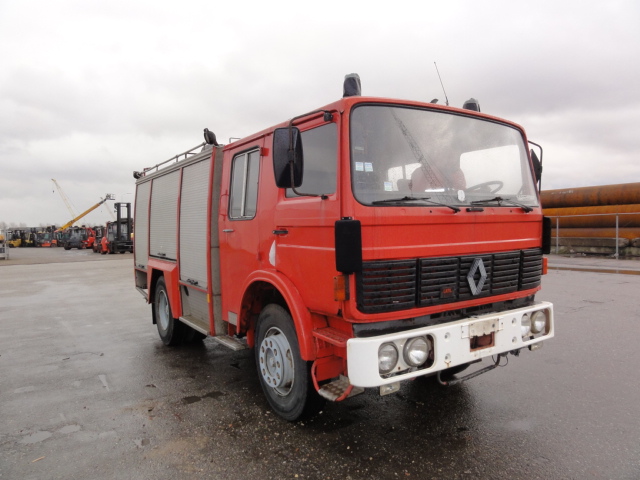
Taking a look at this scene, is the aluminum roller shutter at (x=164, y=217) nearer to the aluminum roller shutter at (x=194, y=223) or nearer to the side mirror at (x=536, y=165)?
the aluminum roller shutter at (x=194, y=223)

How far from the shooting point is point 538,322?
12.1 ft

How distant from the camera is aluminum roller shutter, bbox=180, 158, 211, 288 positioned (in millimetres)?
4832

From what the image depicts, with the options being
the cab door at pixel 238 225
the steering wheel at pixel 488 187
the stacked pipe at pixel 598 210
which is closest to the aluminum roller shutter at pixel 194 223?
the cab door at pixel 238 225

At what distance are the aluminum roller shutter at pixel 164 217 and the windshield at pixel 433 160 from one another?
3228 millimetres

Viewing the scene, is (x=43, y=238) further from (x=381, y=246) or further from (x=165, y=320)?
(x=381, y=246)

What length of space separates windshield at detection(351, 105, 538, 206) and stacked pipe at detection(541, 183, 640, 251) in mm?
13743

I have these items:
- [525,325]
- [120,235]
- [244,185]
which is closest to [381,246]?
[525,325]

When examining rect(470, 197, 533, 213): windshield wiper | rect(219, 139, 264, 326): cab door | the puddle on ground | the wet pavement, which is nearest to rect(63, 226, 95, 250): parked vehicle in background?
the wet pavement

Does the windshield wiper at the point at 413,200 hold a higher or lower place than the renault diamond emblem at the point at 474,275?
higher

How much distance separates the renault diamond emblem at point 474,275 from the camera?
3.35 meters

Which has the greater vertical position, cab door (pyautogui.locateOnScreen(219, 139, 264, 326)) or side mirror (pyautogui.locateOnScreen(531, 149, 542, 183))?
side mirror (pyautogui.locateOnScreen(531, 149, 542, 183))

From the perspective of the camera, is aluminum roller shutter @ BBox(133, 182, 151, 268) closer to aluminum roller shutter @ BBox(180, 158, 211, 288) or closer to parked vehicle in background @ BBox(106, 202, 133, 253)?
aluminum roller shutter @ BBox(180, 158, 211, 288)

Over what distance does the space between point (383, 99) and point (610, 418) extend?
9.97ft

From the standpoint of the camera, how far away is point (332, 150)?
3148 millimetres
